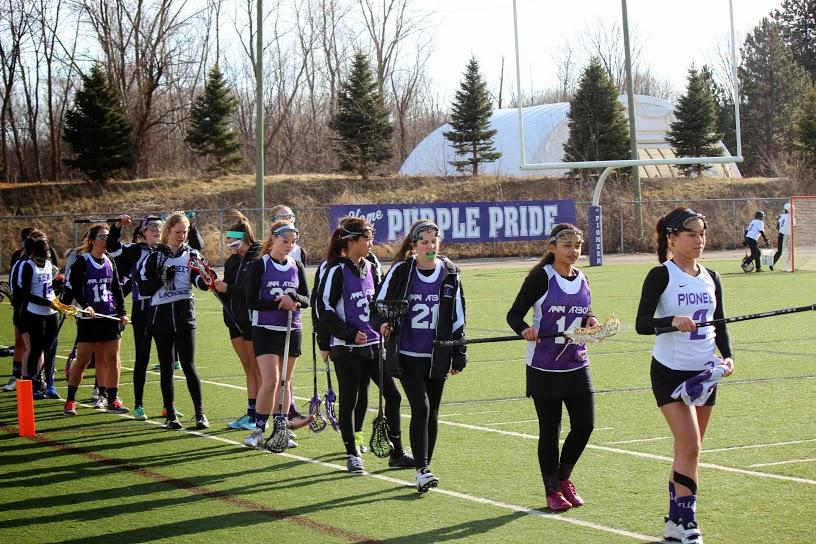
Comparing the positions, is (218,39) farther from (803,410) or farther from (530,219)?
(803,410)

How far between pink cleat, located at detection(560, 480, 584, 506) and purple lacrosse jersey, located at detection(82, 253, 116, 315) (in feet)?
21.8

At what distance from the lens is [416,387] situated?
8.41m

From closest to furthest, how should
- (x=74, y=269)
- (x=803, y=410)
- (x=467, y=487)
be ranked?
(x=467, y=487) < (x=803, y=410) < (x=74, y=269)

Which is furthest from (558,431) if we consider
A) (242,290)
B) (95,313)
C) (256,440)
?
(95,313)

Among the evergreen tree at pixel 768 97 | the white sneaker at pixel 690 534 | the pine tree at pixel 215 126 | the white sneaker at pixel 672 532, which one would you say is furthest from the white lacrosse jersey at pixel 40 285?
the evergreen tree at pixel 768 97

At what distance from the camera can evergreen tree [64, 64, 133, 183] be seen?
53.6 m

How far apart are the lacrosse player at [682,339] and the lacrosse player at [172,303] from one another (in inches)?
217

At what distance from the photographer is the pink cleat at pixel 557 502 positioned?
7555 mm

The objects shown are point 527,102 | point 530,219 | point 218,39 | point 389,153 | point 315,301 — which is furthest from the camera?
point 527,102

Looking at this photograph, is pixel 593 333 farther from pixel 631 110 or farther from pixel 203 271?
pixel 631 110

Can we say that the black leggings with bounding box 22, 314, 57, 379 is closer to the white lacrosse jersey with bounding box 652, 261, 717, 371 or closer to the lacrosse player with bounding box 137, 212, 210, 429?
the lacrosse player with bounding box 137, 212, 210, 429

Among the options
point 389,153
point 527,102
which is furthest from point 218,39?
point 527,102

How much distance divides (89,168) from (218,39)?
59.7ft

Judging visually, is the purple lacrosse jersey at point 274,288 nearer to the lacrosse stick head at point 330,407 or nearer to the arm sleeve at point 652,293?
the lacrosse stick head at point 330,407
